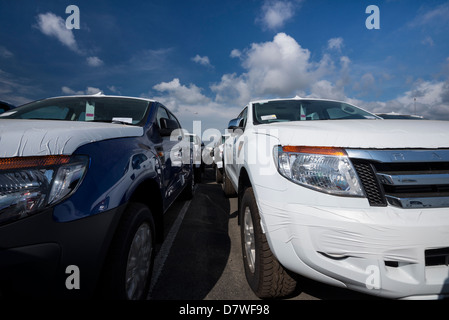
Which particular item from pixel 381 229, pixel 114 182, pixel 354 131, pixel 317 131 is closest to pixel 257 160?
pixel 317 131

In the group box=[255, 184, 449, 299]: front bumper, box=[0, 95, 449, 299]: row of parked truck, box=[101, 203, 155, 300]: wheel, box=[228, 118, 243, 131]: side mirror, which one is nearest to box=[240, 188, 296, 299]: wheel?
box=[0, 95, 449, 299]: row of parked truck

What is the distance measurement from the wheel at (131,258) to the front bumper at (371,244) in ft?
3.07

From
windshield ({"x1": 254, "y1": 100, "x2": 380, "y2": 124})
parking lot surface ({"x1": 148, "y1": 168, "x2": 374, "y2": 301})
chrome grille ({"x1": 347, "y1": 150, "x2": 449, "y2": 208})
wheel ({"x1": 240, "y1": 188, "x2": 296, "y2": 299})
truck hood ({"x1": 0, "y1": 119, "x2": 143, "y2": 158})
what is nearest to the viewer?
truck hood ({"x1": 0, "y1": 119, "x2": 143, "y2": 158})

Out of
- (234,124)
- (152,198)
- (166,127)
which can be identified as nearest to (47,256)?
(152,198)

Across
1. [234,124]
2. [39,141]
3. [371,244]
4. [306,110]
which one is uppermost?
[306,110]

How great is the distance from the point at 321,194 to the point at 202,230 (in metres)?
2.20

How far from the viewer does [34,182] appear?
3.06 feet

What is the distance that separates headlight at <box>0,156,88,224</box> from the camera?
2.89ft

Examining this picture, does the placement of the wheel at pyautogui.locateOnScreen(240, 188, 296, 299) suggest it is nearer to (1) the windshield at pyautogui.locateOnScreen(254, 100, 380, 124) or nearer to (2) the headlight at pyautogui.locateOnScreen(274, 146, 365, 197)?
(2) the headlight at pyautogui.locateOnScreen(274, 146, 365, 197)

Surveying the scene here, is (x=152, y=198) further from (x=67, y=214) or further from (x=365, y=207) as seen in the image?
(x=365, y=207)

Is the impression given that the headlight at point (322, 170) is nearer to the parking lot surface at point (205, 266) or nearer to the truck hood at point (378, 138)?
the truck hood at point (378, 138)

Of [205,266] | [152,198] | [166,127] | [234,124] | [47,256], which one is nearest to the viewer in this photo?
[47,256]

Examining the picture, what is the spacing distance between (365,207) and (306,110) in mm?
1990
